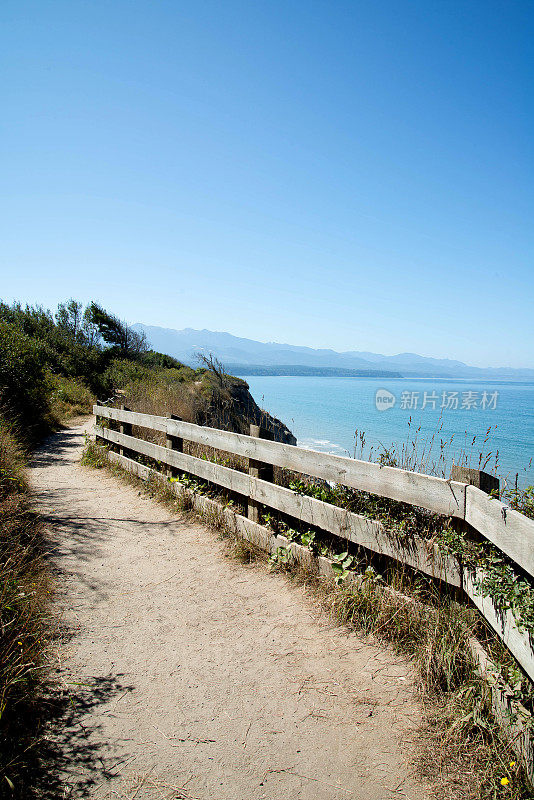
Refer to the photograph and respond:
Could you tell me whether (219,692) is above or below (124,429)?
→ below

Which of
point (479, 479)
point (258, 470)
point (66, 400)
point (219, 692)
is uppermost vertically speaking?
point (479, 479)

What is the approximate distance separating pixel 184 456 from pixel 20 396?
8.55 meters

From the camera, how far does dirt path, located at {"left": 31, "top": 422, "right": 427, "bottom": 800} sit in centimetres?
217

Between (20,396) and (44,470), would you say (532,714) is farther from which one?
(20,396)

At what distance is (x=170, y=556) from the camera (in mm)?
4980

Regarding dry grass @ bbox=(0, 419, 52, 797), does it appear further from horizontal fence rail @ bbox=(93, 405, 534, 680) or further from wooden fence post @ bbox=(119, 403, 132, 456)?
wooden fence post @ bbox=(119, 403, 132, 456)

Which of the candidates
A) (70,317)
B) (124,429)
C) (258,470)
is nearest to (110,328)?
(70,317)

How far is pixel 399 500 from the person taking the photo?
3.23 metres

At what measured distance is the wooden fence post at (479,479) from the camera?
2682 mm

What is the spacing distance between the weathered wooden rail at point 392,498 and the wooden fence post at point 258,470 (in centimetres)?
1

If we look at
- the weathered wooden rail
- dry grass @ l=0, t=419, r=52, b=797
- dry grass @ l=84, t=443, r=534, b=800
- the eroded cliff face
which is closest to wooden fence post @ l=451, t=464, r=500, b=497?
the weathered wooden rail

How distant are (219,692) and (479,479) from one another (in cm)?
208

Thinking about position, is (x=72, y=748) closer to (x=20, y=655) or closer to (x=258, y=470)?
(x=20, y=655)

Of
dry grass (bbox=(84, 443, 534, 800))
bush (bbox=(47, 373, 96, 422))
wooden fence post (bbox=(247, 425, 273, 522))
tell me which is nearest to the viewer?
dry grass (bbox=(84, 443, 534, 800))
